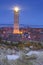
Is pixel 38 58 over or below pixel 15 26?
below

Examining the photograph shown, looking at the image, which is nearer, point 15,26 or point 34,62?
point 34,62

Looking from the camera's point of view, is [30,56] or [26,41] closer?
[30,56]

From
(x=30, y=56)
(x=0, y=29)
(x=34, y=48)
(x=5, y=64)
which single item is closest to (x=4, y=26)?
(x=0, y=29)

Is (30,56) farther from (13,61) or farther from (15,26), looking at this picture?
(15,26)

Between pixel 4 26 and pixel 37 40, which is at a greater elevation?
pixel 4 26

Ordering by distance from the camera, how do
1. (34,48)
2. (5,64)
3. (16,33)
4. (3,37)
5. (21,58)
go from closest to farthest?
(5,64), (21,58), (34,48), (16,33), (3,37)

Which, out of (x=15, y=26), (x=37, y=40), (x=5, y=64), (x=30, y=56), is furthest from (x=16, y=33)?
(x=5, y=64)

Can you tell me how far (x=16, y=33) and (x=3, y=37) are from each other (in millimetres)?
428

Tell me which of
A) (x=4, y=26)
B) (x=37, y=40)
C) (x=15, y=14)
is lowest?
(x=37, y=40)

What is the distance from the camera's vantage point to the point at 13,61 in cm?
246

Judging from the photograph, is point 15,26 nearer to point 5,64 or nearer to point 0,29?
point 0,29

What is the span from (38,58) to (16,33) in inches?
57.8

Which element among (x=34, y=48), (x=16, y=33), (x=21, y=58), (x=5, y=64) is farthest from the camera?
(x=16, y=33)

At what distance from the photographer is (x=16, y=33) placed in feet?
13.3
